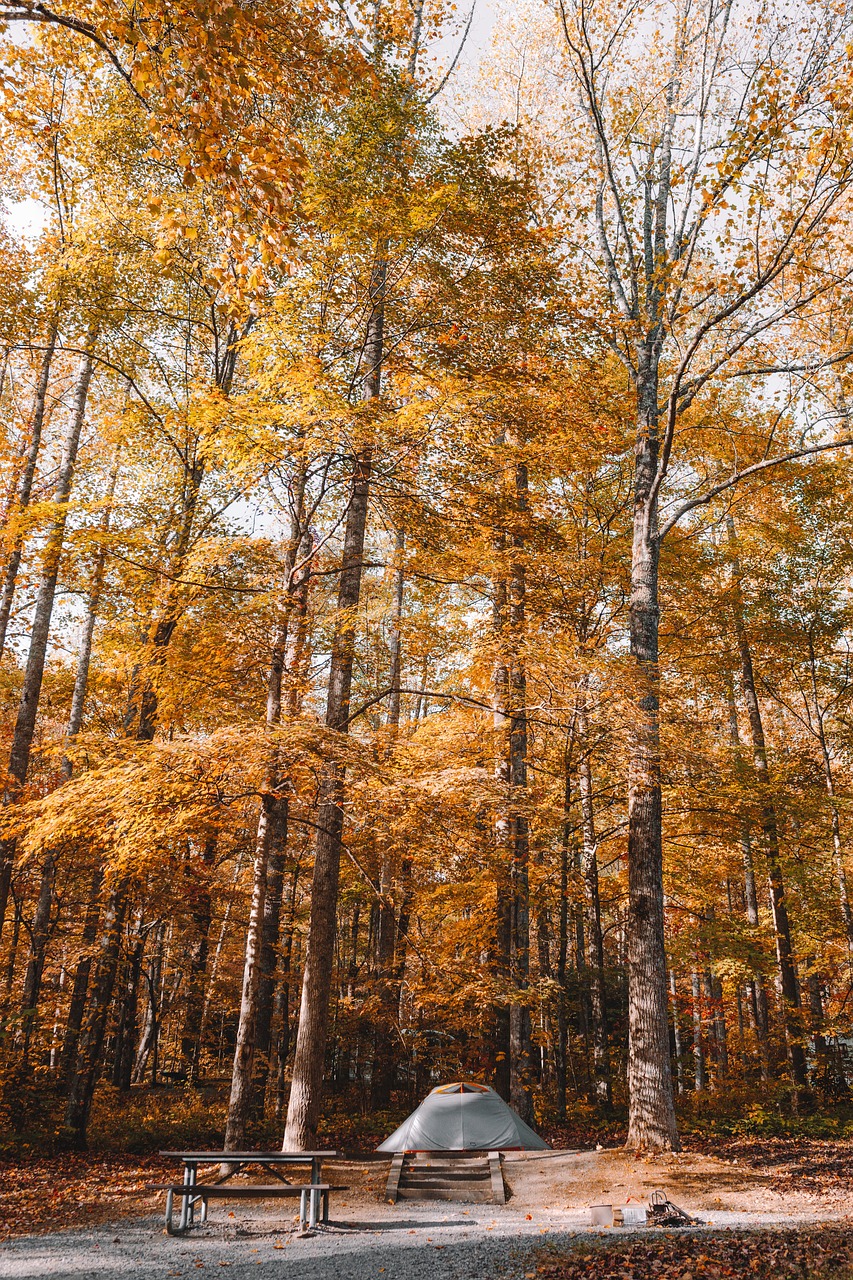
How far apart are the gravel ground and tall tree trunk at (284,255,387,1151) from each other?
3.48ft

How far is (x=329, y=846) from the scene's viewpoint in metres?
8.55

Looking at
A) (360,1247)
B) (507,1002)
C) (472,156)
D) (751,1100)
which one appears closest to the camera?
(360,1247)

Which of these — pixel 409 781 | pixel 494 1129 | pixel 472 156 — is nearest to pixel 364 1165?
pixel 494 1129

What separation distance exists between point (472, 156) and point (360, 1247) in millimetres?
10957

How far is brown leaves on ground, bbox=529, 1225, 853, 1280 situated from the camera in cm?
398

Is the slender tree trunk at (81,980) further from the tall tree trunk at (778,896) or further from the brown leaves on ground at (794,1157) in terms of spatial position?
the tall tree trunk at (778,896)

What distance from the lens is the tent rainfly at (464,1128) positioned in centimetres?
850

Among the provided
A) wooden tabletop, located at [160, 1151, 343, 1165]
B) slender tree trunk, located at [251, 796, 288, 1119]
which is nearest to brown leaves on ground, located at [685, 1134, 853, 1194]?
wooden tabletop, located at [160, 1151, 343, 1165]

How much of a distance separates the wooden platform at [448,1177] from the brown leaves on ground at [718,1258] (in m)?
3.15

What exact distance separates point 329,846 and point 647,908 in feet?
12.2

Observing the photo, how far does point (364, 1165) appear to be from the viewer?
914 cm

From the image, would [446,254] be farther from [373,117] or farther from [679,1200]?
[679,1200]

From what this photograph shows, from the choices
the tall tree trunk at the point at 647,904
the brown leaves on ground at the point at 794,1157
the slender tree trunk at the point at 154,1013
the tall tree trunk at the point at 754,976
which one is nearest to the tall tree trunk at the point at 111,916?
the tall tree trunk at the point at 647,904

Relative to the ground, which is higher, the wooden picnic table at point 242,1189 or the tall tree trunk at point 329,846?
the tall tree trunk at point 329,846
